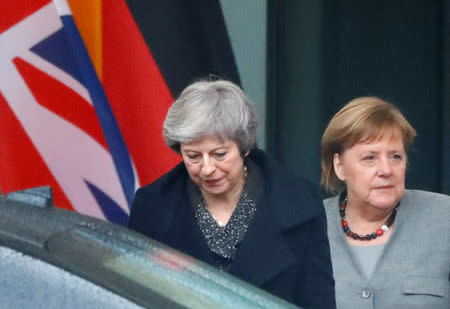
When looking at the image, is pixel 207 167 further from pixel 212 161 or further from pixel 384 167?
pixel 384 167

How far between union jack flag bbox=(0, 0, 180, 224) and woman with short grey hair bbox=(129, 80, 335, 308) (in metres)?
1.68

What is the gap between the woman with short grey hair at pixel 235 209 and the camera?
12.5 ft

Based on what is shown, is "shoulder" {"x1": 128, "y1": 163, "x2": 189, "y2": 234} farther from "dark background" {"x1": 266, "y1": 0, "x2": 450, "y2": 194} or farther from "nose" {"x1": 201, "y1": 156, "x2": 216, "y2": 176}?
"dark background" {"x1": 266, "y1": 0, "x2": 450, "y2": 194}

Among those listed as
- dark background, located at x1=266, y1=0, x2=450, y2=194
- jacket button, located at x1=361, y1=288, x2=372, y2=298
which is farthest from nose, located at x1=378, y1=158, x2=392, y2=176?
dark background, located at x1=266, y1=0, x2=450, y2=194

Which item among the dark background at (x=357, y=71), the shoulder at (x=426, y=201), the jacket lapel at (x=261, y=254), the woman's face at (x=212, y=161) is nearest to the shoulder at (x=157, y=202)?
the woman's face at (x=212, y=161)

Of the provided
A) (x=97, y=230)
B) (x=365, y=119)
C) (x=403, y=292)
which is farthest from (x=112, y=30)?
(x=97, y=230)

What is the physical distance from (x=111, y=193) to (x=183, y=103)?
5.90 feet

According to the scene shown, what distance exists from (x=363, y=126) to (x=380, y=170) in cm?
16

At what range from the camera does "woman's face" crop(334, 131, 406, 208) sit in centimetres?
428

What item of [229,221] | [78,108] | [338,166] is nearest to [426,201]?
[338,166]

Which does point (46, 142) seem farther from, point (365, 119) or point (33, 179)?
point (365, 119)

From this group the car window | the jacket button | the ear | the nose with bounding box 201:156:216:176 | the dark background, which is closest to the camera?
the car window

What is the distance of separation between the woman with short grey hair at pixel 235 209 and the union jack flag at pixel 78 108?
168 centimetres

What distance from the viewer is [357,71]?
20.9ft
